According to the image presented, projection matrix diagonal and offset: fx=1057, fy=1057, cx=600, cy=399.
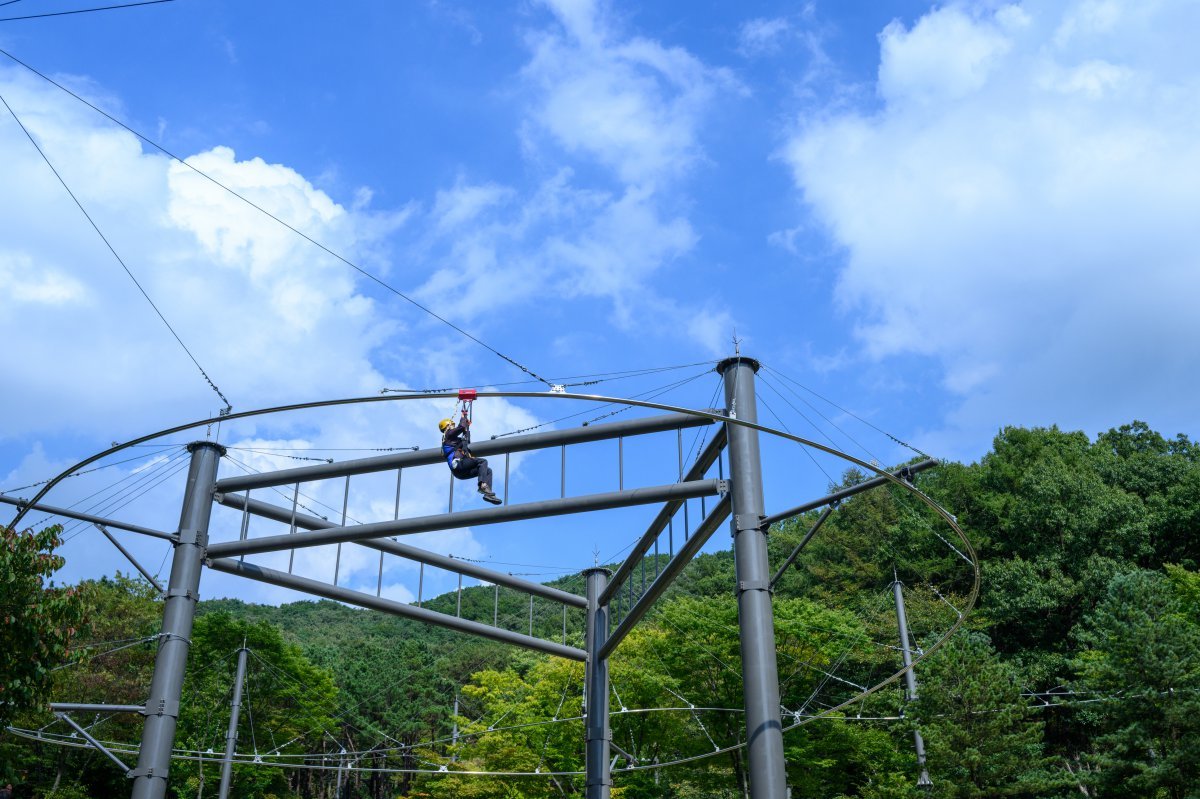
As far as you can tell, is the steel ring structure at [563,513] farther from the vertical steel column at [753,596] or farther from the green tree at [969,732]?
the green tree at [969,732]

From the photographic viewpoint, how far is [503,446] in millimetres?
15805

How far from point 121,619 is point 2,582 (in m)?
42.6

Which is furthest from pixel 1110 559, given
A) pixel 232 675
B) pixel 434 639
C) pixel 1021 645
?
pixel 434 639

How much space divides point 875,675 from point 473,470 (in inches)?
1271

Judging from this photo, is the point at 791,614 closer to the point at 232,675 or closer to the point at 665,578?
the point at 665,578

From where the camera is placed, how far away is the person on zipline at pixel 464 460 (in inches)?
597

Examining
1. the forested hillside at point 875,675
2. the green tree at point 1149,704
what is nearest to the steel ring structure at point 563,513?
the forested hillside at point 875,675

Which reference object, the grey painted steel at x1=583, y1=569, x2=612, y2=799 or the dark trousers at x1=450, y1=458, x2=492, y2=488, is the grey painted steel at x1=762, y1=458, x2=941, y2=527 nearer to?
the dark trousers at x1=450, y1=458, x2=492, y2=488

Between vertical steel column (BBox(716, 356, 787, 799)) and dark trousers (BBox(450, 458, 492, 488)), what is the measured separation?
11.8 feet

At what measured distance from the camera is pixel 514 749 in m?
37.6

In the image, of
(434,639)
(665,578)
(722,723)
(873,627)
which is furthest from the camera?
(434,639)

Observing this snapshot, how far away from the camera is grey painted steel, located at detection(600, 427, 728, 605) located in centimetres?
1484

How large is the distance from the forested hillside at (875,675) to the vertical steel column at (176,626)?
5.77 m

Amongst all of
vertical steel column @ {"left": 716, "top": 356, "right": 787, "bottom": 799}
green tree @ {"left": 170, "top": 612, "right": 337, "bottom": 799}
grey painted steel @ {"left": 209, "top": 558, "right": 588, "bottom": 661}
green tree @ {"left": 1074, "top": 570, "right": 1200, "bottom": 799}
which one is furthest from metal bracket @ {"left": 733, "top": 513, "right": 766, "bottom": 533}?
green tree @ {"left": 170, "top": 612, "right": 337, "bottom": 799}
